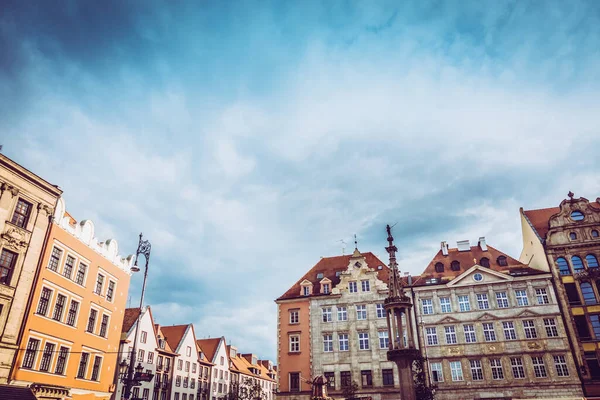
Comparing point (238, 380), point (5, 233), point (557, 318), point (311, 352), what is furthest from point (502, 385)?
point (238, 380)

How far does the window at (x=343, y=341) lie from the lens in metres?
43.4

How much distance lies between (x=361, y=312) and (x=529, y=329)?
15.6m

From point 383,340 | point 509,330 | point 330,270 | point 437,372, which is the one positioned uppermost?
point 330,270

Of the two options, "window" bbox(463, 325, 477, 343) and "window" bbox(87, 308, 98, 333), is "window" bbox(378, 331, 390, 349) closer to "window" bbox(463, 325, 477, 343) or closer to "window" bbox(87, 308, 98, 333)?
"window" bbox(463, 325, 477, 343)

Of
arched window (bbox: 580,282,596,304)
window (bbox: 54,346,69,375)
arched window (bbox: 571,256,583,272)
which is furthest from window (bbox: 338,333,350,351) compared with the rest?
window (bbox: 54,346,69,375)

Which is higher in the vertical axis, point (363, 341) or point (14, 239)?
point (14, 239)

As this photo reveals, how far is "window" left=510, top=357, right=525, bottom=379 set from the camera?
123ft

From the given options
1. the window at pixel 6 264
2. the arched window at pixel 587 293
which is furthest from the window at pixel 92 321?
the arched window at pixel 587 293

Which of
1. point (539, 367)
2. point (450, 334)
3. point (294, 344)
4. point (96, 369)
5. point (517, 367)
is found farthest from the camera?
point (294, 344)

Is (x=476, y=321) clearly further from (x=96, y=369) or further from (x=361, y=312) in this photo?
(x=96, y=369)

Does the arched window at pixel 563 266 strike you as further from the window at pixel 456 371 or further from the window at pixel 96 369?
the window at pixel 96 369

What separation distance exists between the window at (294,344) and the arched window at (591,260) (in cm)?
2915

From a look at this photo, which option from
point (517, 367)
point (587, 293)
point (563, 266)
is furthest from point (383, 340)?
point (587, 293)

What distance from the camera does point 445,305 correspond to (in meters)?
42.2
